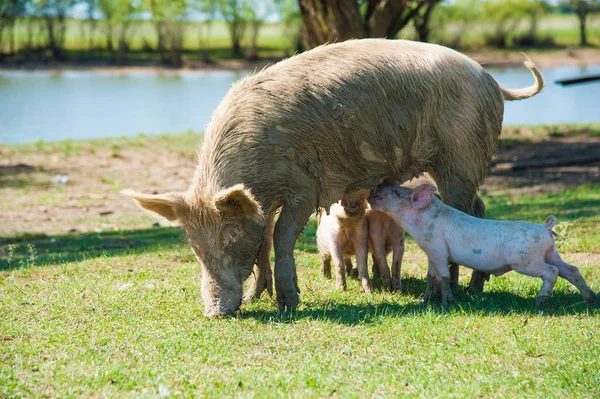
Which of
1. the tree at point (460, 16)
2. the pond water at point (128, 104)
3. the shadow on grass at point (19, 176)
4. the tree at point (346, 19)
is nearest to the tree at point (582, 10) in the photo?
the tree at point (460, 16)

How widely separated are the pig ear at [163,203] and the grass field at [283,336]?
0.81m

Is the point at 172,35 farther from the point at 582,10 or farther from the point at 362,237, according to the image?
the point at 362,237

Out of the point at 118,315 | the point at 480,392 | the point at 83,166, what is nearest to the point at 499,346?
the point at 480,392

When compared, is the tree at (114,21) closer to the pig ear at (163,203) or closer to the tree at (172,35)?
the tree at (172,35)

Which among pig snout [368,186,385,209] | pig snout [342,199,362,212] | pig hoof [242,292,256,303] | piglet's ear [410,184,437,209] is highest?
piglet's ear [410,184,437,209]

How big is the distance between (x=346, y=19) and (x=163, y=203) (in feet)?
30.1

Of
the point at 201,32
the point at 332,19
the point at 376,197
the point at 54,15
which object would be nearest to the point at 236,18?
the point at 201,32

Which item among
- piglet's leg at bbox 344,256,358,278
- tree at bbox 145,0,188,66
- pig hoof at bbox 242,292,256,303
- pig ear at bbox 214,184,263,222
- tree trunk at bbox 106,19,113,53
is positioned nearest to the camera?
pig ear at bbox 214,184,263,222

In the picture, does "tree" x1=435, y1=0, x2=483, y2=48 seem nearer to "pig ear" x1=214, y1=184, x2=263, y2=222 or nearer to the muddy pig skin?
the muddy pig skin

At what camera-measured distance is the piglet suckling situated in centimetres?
630

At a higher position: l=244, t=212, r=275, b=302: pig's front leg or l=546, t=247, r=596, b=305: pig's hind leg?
l=546, t=247, r=596, b=305: pig's hind leg

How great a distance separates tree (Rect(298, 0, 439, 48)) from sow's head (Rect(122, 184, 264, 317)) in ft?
28.3

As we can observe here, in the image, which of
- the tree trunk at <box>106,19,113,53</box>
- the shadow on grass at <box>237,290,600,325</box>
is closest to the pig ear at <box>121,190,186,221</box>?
the shadow on grass at <box>237,290,600,325</box>

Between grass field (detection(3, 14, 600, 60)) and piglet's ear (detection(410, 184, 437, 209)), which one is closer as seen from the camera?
piglet's ear (detection(410, 184, 437, 209))
